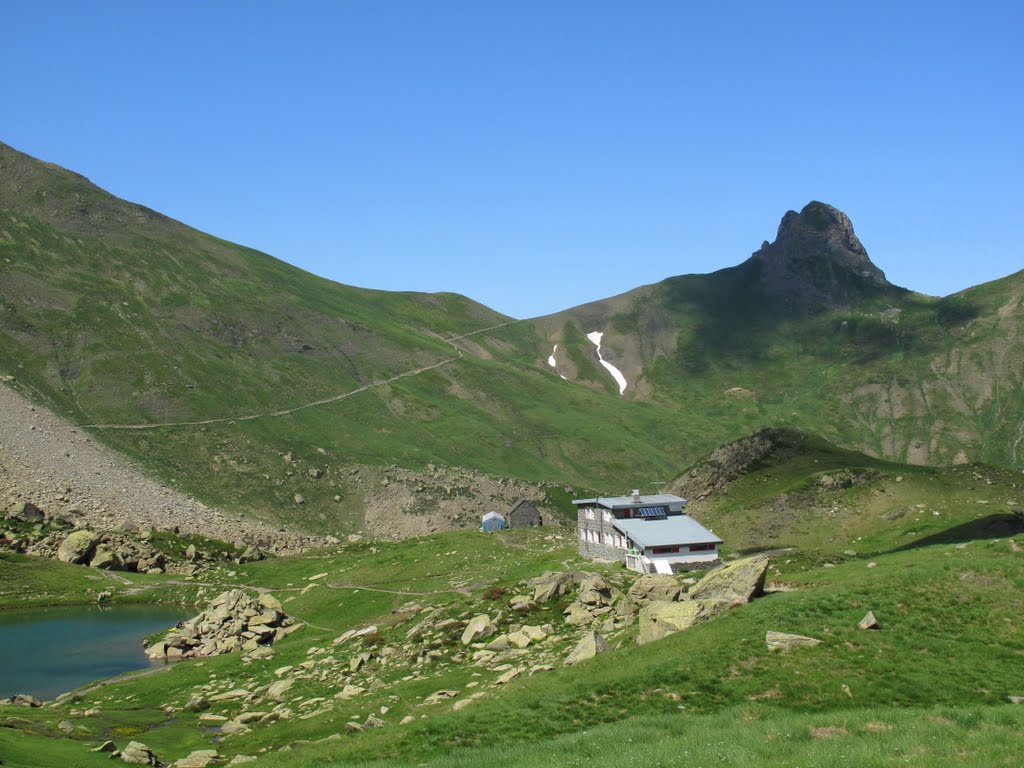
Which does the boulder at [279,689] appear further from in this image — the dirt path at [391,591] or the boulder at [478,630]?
the dirt path at [391,591]

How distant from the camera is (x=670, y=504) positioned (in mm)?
88500

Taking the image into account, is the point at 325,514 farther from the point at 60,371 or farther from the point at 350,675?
the point at 350,675

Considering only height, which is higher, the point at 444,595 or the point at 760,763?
the point at 760,763

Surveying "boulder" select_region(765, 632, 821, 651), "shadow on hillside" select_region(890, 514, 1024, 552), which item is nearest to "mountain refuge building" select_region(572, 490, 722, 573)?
"shadow on hillside" select_region(890, 514, 1024, 552)

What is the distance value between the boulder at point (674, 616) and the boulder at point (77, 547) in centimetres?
10029

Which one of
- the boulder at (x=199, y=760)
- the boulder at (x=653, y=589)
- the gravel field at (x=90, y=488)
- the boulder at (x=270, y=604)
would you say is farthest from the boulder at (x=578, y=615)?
the gravel field at (x=90, y=488)

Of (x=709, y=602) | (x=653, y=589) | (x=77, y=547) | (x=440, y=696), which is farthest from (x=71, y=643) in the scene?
(x=709, y=602)

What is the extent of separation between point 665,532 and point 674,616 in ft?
109

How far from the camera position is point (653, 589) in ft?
194

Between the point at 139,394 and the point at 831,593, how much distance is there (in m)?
171

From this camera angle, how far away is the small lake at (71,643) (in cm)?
7662

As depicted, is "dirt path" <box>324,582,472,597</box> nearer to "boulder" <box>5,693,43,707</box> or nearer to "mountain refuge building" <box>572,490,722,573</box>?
"mountain refuge building" <box>572,490,722,573</box>

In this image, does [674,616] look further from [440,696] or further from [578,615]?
[578,615]

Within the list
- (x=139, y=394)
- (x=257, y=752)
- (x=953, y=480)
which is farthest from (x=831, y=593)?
(x=139, y=394)
